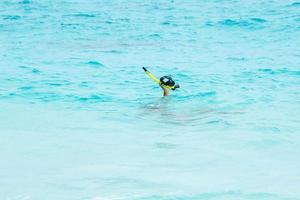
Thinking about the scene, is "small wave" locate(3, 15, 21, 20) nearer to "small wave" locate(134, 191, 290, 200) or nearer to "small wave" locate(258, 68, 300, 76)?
"small wave" locate(258, 68, 300, 76)

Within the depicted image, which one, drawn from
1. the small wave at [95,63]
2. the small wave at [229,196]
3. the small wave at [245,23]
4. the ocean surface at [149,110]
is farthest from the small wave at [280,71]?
the small wave at [229,196]

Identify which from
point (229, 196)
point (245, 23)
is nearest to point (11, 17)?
point (245, 23)

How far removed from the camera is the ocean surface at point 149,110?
271 inches

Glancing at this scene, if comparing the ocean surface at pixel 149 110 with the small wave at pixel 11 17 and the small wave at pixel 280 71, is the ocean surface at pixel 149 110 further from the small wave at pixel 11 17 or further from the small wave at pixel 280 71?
the small wave at pixel 11 17

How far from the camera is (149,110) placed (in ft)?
34.1

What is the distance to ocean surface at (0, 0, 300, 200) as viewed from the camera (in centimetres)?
688

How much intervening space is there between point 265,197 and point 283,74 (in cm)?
750

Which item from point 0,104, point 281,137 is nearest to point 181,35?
point 0,104

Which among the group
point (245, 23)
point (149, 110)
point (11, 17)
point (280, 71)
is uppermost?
point (11, 17)

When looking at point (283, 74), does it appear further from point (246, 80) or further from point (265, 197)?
point (265, 197)

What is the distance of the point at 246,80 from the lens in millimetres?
13000

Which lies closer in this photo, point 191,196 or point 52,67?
point 191,196

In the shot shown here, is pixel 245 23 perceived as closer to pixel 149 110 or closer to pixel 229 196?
pixel 149 110

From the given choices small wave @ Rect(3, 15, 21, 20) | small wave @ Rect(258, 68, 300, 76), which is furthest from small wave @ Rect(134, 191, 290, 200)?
small wave @ Rect(3, 15, 21, 20)
